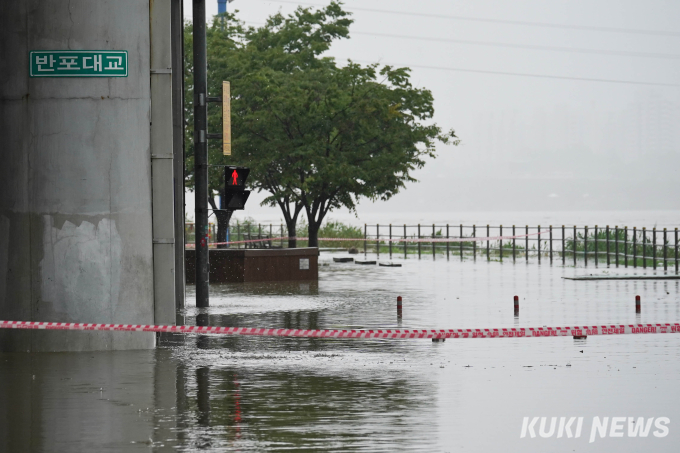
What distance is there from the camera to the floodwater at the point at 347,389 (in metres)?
8.87

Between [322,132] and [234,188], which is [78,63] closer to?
[234,188]

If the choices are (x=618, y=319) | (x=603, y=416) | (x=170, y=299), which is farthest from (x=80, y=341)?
(x=618, y=319)

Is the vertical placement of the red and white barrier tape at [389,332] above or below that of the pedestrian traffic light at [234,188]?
below

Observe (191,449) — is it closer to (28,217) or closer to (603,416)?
(603,416)

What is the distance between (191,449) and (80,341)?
253 inches

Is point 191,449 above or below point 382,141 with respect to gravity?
below

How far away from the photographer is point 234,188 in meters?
22.3

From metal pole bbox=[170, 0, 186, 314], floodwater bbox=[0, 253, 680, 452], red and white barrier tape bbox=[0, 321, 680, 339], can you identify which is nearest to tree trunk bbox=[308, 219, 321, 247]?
metal pole bbox=[170, 0, 186, 314]

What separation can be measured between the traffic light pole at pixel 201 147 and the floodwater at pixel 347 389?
84.7 inches

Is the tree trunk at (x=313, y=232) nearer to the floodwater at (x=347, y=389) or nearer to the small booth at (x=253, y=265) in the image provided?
the small booth at (x=253, y=265)

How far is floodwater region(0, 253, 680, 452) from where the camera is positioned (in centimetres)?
887

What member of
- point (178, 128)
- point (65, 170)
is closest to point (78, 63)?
point (65, 170)

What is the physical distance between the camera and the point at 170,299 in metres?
15.2

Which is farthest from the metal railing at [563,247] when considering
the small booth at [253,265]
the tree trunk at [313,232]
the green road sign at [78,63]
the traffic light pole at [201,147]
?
the green road sign at [78,63]
